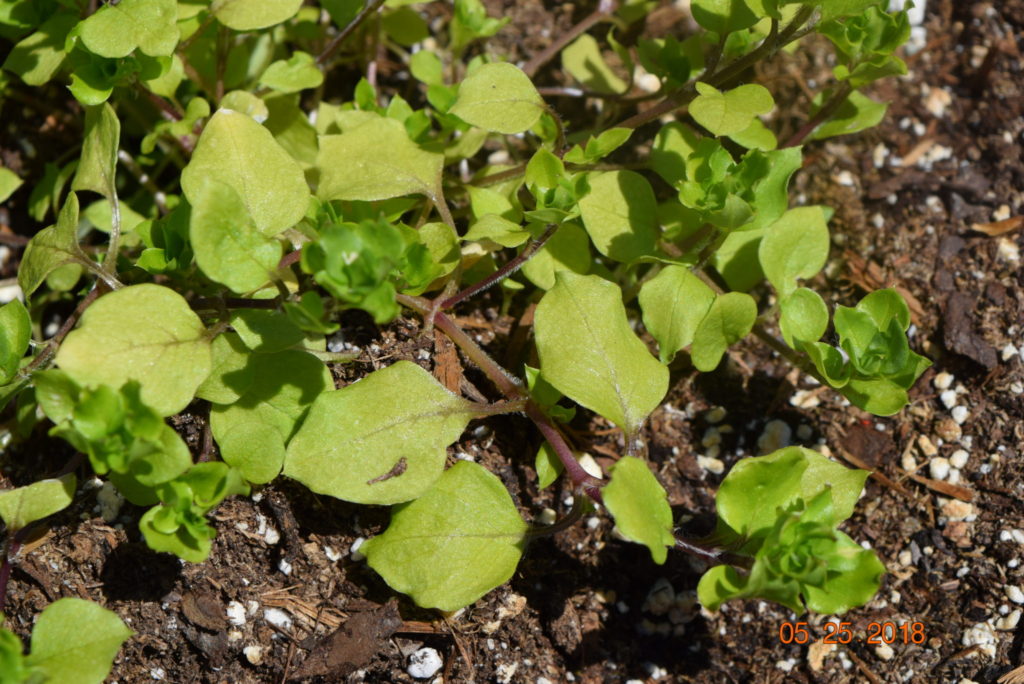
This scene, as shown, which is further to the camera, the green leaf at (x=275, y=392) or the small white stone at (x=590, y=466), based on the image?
the small white stone at (x=590, y=466)

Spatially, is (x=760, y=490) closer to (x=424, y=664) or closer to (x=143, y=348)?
(x=424, y=664)

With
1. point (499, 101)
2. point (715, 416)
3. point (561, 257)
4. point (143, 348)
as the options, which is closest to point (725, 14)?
point (499, 101)

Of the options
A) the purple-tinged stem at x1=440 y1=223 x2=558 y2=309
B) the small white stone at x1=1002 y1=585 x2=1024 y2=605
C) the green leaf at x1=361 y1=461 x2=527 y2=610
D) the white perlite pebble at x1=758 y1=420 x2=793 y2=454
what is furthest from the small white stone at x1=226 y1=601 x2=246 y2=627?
the small white stone at x1=1002 y1=585 x2=1024 y2=605

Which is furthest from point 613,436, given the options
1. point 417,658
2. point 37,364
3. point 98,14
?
point 98,14

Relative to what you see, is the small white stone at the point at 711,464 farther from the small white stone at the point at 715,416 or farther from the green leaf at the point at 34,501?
the green leaf at the point at 34,501

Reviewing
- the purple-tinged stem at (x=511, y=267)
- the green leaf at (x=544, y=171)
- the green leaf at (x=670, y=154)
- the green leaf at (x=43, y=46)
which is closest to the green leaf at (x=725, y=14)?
the green leaf at (x=670, y=154)

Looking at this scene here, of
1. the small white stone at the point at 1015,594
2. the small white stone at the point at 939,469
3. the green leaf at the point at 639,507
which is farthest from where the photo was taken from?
the small white stone at the point at 939,469

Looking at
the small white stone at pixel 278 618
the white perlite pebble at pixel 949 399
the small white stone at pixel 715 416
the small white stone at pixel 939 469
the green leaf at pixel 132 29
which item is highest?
the green leaf at pixel 132 29

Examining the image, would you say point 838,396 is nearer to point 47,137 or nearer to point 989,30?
point 989,30
